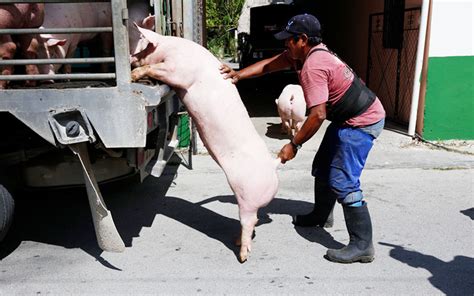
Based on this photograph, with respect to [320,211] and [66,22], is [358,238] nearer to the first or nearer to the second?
[320,211]

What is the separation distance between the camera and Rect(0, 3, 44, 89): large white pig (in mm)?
3318

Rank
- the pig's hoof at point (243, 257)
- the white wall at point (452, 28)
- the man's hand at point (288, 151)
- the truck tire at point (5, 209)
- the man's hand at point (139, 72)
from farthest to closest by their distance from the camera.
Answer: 1. the white wall at point (452, 28)
2. the pig's hoof at point (243, 257)
3. the man's hand at point (288, 151)
4. the man's hand at point (139, 72)
5. the truck tire at point (5, 209)

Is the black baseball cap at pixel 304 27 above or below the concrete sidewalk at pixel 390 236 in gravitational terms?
above

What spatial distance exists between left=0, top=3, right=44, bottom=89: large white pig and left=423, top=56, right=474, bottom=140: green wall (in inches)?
219

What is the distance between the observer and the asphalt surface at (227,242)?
3.50 m

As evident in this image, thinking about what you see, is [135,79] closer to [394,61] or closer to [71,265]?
[71,265]

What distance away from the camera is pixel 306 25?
11.9 ft

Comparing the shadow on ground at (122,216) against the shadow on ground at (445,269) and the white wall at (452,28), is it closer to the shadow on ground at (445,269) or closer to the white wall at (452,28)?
the shadow on ground at (445,269)

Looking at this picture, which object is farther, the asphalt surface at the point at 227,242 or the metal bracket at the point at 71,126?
the asphalt surface at the point at 227,242

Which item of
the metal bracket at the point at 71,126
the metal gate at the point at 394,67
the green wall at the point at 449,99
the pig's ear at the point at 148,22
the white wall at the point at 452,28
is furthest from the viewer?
the metal gate at the point at 394,67

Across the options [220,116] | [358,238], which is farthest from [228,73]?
[358,238]

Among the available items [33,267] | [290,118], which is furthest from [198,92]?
[290,118]

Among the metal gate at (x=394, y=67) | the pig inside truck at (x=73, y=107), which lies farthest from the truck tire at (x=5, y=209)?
the metal gate at (x=394, y=67)

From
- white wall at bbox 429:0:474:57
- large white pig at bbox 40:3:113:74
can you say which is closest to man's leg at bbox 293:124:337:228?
large white pig at bbox 40:3:113:74
